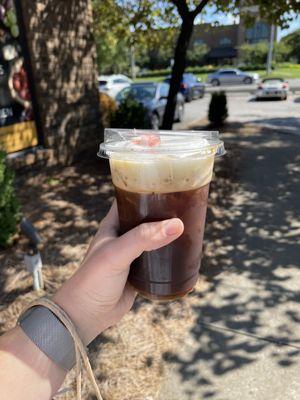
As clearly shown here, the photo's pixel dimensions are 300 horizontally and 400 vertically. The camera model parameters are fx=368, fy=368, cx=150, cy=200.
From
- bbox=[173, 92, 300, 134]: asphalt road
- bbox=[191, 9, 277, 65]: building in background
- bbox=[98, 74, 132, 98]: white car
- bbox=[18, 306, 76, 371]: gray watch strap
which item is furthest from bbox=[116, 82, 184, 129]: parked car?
bbox=[191, 9, 277, 65]: building in background

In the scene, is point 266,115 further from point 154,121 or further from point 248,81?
point 248,81

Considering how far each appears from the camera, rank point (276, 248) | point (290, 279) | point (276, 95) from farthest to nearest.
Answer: point (276, 95) → point (276, 248) → point (290, 279)

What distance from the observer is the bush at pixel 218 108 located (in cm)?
1223

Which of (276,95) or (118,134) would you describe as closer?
(118,134)

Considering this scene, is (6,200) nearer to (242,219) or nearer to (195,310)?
(195,310)

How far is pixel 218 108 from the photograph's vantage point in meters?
12.3

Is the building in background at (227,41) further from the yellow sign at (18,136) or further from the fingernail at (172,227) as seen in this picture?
the fingernail at (172,227)

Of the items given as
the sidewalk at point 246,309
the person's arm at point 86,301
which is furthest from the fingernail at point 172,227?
the sidewalk at point 246,309

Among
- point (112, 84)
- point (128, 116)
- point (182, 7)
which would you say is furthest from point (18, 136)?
point (112, 84)

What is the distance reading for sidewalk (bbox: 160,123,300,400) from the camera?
8.66 ft

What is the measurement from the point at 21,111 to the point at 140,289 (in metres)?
5.42

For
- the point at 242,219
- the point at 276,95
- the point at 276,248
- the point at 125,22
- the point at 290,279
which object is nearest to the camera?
the point at 290,279

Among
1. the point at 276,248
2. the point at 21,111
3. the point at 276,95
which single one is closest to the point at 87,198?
the point at 21,111

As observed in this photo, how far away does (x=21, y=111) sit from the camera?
20.5 ft
